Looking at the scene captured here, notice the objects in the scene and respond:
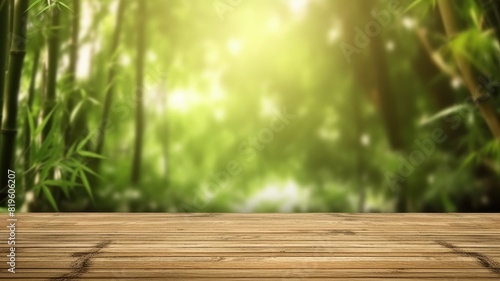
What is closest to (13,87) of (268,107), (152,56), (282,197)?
(152,56)

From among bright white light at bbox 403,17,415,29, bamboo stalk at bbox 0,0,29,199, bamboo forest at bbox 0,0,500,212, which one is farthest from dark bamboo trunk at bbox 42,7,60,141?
bright white light at bbox 403,17,415,29

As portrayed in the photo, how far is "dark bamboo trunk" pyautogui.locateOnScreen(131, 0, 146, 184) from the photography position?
232 cm

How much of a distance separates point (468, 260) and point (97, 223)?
3.64 feet

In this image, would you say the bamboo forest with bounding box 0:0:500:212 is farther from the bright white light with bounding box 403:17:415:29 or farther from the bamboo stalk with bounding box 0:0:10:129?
the bamboo stalk with bounding box 0:0:10:129

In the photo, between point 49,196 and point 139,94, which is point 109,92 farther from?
point 49,196

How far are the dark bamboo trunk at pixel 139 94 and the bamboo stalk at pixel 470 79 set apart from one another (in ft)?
3.98

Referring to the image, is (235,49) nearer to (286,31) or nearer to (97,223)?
(286,31)

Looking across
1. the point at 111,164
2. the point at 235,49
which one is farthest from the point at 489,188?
the point at 111,164

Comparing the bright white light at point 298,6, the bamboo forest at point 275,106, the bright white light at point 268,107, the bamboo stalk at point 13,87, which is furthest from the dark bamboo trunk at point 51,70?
the bright white light at point 298,6

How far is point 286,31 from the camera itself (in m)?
2.39

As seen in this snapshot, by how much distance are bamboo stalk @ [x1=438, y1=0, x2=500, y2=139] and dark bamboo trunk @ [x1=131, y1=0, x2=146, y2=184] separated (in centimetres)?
121

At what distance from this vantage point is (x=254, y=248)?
1.30 meters

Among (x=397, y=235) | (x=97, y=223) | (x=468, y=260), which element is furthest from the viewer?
(x=97, y=223)

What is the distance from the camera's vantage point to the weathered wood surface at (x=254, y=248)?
1.05 m
